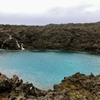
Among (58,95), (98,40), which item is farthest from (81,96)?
(98,40)

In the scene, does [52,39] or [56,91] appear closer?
[56,91]

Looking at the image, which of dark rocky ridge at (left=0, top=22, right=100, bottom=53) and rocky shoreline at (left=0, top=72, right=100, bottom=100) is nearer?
rocky shoreline at (left=0, top=72, right=100, bottom=100)

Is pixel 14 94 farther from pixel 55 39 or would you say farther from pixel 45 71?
pixel 55 39

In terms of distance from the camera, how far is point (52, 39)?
3278 inches

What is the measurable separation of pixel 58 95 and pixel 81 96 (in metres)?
2.74

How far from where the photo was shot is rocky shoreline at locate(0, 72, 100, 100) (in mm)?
19344

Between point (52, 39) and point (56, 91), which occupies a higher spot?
point (52, 39)

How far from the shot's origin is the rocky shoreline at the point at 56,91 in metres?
19.3

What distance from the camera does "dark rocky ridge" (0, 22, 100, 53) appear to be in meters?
78.1

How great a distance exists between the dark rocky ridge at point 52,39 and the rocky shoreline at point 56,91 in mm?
52677

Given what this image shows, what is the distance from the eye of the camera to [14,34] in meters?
83.0

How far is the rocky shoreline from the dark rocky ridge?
52.7m

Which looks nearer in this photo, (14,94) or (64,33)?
(14,94)

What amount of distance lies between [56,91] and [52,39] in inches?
2436
